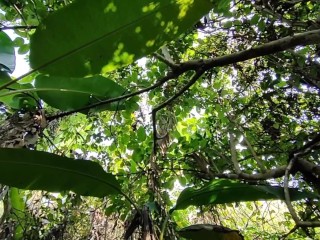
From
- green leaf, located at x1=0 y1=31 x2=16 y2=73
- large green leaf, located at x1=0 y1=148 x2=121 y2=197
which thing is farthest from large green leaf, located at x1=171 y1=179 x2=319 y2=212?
green leaf, located at x1=0 y1=31 x2=16 y2=73

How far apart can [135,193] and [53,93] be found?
115cm

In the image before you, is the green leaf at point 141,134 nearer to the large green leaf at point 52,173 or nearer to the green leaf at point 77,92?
the green leaf at point 77,92

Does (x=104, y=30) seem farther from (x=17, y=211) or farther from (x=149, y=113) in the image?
(x=17, y=211)

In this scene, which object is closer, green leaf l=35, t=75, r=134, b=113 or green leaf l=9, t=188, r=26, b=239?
green leaf l=35, t=75, r=134, b=113

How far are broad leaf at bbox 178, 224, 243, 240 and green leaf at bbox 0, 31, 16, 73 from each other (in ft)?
3.26

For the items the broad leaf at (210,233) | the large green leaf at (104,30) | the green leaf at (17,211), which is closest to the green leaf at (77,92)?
the large green leaf at (104,30)

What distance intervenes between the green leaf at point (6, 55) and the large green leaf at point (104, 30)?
1.10 feet

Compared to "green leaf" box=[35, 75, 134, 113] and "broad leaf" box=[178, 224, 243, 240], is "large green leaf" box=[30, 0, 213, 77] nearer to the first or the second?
"green leaf" box=[35, 75, 134, 113]

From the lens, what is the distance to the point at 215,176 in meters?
1.96

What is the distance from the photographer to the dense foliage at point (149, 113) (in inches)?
44.4

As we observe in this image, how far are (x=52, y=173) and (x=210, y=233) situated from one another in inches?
25.0

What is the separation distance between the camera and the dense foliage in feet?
3.70

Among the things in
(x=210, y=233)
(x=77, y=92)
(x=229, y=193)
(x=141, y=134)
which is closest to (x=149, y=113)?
(x=141, y=134)

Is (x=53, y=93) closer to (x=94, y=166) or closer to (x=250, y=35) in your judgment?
(x=94, y=166)
